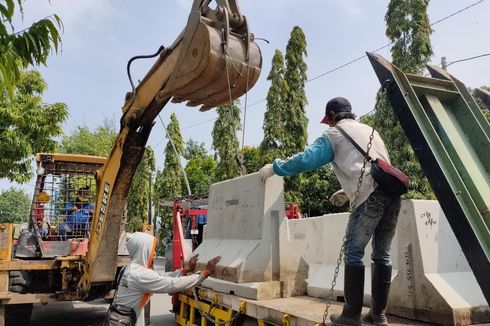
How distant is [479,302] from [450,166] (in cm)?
132

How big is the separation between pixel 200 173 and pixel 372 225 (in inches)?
1181

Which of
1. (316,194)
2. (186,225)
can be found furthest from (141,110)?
(316,194)

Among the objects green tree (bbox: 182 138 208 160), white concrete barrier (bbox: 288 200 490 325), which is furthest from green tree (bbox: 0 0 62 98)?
green tree (bbox: 182 138 208 160)

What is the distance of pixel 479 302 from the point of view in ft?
10.7

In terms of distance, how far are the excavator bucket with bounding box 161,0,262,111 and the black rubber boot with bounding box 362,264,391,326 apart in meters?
1.94

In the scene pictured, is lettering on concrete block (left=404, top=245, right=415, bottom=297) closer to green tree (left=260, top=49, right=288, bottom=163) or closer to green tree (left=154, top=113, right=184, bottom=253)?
green tree (left=260, top=49, right=288, bottom=163)

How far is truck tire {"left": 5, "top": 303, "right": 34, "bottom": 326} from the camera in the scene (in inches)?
309

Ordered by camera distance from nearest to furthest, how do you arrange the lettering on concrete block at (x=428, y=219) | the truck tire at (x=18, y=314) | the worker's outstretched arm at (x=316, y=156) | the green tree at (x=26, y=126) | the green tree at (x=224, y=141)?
1. the worker's outstretched arm at (x=316, y=156)
2. the lettering on concrete block at (x=428, y=219)
3. the truck tire at (x=18, y=314)
4. the green tree at (x=26, y=126)
5. the green tree at (x=224, y=141)

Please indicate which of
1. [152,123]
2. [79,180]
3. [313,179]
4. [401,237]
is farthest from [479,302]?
[313,179]

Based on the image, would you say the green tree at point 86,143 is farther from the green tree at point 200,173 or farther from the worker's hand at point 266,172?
the worker's hand at point 266,172

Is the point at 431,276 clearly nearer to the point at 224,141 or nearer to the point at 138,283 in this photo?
the point at 138,283

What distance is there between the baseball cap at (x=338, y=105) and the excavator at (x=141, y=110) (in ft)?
3.03

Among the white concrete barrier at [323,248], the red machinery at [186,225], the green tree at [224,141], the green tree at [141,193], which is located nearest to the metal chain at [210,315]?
the white concrete barrier at [323,248]

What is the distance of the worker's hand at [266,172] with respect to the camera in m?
4.14
